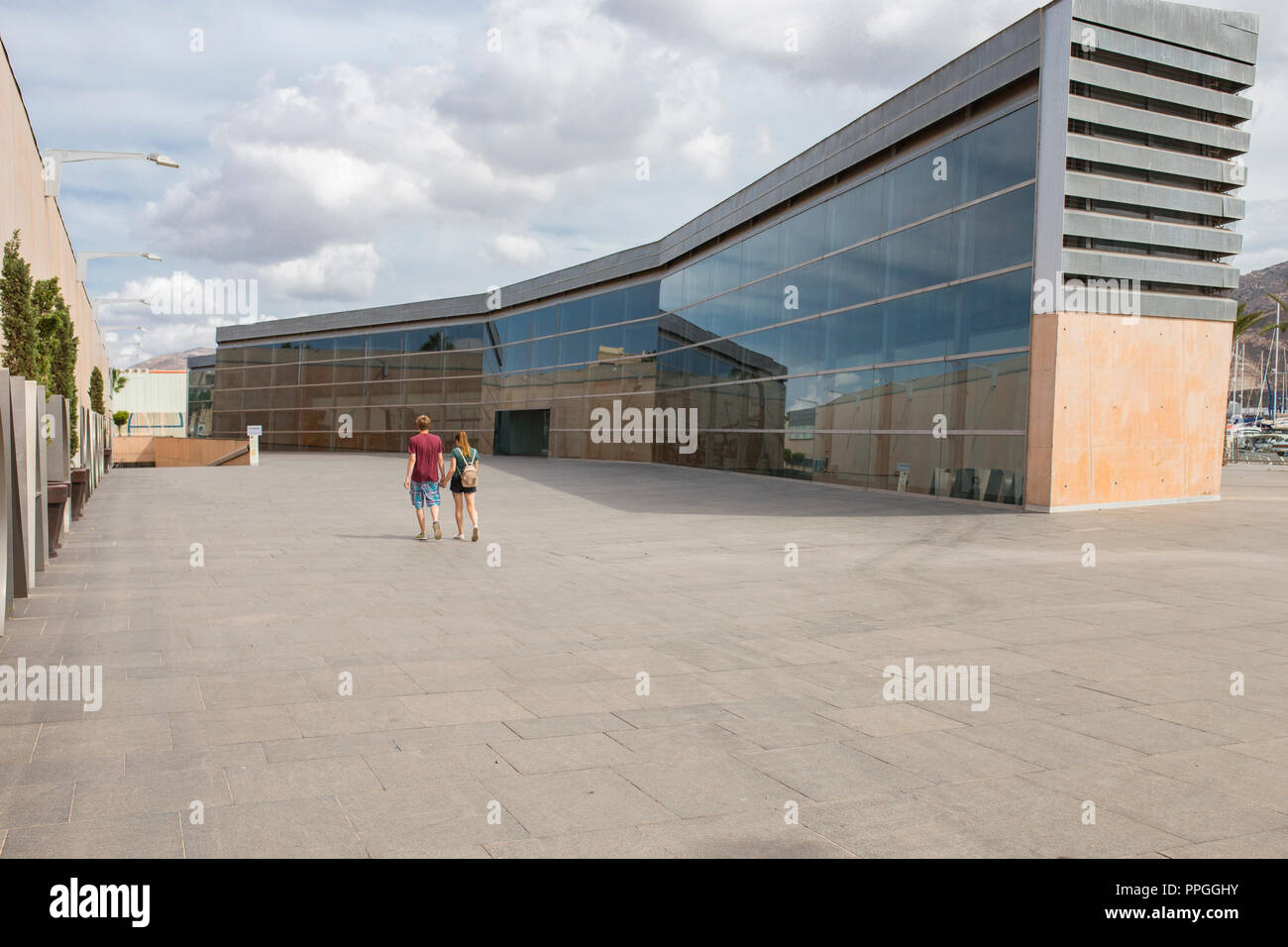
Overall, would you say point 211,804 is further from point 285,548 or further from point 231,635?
point 285,548

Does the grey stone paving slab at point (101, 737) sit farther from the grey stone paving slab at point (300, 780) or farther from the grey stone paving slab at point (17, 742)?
the grey stone paving slab at point (300, 780)

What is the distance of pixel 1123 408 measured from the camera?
18.0 meters

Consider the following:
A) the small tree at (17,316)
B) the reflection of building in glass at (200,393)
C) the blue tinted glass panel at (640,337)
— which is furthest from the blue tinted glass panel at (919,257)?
the reflection of building in glass at (200,393)

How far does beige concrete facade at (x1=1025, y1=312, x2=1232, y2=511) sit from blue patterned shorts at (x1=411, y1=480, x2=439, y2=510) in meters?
Answer: 10.5

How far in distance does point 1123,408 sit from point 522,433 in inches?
1193

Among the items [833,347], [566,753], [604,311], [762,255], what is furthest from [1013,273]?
[604,311]

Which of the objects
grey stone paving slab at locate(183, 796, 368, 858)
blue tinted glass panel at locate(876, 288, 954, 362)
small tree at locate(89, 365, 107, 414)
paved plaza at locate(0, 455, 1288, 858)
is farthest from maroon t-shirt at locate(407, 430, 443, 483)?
small tree at locate(89, 365, 107, 414)

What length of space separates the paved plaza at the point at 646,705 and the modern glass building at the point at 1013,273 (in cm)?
535

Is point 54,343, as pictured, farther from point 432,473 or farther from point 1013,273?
point 1013,273

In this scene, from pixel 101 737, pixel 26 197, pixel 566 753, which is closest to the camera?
pixel 566 753

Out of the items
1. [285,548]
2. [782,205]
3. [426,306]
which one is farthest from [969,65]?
[426,306]

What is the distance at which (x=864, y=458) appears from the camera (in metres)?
22.7

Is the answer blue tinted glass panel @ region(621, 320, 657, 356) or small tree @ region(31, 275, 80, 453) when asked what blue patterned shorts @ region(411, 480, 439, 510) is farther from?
blue tinted glass panel @ region(621, 320, 657, 356)
